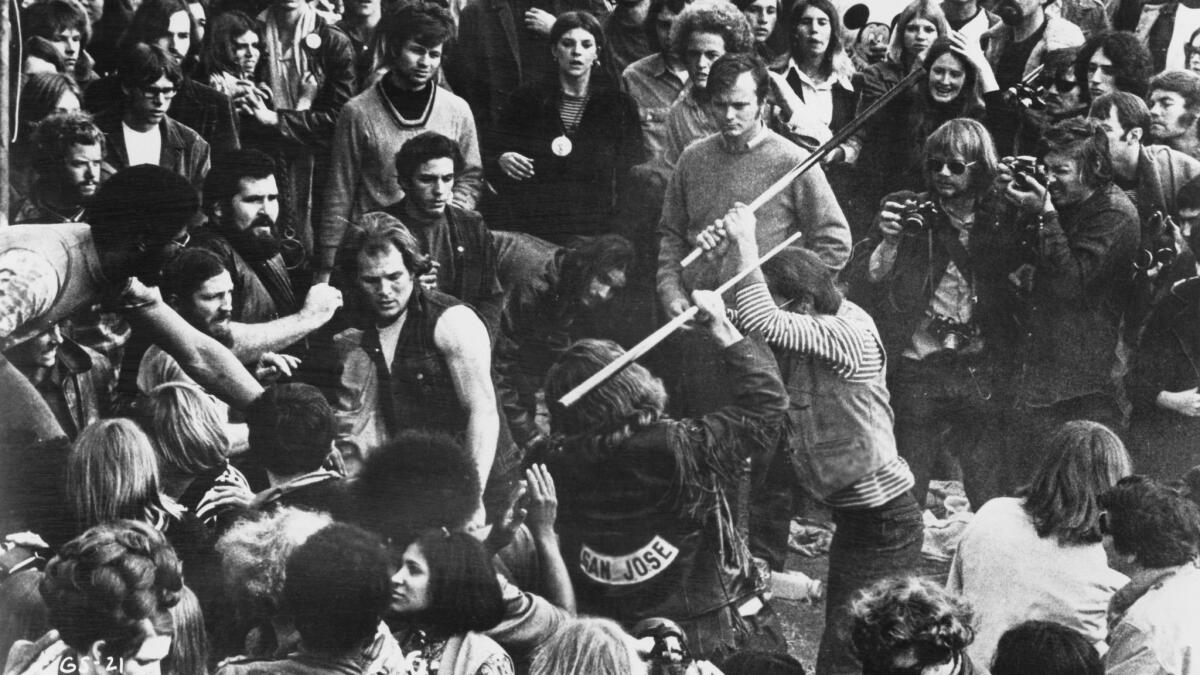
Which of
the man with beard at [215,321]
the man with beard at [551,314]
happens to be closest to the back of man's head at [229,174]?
the man with beard at [215,321]

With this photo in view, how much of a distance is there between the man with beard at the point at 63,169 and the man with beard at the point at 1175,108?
12.6 feet

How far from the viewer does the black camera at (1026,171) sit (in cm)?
718

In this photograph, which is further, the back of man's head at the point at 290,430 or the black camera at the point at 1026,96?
the black camera at the point at 1026,96

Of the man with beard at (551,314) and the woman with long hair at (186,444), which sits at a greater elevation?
the man with beard at (551,314)

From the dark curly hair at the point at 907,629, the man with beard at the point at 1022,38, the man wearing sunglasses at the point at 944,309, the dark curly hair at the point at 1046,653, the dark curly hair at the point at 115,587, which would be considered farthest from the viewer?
the man with beard at the point at 1022,38

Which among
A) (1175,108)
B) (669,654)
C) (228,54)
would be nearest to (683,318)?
(669,654)

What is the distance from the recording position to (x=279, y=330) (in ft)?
23.0

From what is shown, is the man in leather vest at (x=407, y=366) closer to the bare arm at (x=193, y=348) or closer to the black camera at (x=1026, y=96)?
the bare arm at (x=193, y=348)

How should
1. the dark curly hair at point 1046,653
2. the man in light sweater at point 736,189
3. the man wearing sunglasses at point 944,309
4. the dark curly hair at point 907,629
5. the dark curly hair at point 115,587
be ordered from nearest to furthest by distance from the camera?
the dark curly hair at point 907,629 → the dark curly hair at point 1046,653 → the dark curly hair at point 115,587 → the man in light sweater at point 736,189 → the man wearing sunglasses at point 944,309

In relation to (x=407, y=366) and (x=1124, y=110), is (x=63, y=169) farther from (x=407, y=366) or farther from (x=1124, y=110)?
(x=1124, y=110)

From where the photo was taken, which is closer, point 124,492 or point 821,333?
point 124,492

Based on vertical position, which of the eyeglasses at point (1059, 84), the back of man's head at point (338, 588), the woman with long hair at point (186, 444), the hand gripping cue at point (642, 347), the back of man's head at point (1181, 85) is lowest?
the back of man's head at point (338, 588)

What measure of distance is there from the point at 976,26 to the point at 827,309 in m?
1.20

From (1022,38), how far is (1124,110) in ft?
1.50
